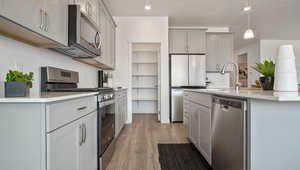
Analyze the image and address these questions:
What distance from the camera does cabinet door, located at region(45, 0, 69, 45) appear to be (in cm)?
155

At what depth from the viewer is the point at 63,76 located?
2.31 meters

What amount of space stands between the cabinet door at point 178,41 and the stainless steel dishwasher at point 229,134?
3445mm

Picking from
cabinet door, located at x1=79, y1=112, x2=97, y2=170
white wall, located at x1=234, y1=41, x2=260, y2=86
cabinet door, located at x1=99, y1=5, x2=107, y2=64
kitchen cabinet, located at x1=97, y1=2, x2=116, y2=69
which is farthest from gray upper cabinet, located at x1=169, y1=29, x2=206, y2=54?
white wall, located at x1=234, y1=41, x2=260, y2=86

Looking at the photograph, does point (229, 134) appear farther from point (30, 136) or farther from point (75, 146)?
point (30, 136)

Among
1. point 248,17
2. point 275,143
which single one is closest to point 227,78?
point 248,17

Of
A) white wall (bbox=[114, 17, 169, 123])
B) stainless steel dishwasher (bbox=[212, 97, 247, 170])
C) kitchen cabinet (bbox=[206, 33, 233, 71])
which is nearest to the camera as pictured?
stainless steel dishwasher (bbox=[212, 97, 247, 170])

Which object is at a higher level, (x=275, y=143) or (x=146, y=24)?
(x=146, y=24)

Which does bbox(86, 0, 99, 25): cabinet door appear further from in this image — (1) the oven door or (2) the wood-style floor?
(2) the wood-style floor

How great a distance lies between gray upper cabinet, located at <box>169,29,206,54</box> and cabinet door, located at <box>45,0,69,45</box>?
11.8 feet

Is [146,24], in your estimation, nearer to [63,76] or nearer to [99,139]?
[63,76]

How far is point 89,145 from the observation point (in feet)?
5.44

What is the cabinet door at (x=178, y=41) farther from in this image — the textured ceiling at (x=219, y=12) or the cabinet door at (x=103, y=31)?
the cabinet door at (x=103, y=31)

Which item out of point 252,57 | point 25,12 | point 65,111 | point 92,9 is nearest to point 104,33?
point 92,9

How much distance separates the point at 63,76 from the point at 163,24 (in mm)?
3252
